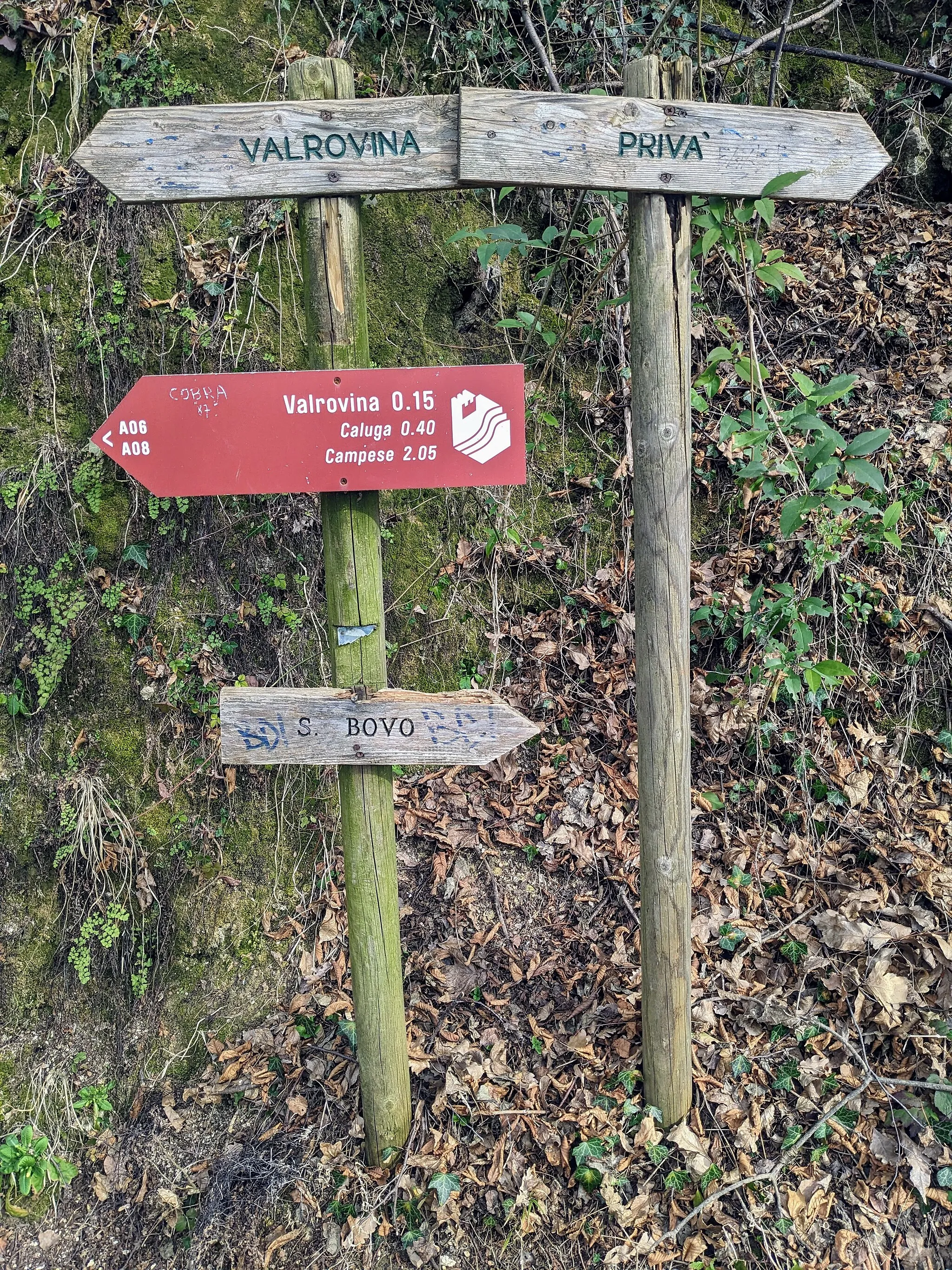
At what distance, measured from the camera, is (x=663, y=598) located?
2598mm

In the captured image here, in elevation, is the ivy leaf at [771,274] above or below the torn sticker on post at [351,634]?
above

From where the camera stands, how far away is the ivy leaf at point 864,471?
7.54 ft

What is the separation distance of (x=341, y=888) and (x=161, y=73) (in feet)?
13.6

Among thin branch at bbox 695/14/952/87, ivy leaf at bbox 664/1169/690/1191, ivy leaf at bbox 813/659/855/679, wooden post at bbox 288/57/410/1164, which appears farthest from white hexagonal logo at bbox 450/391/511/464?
thin branch at bbox 695/14/952/87

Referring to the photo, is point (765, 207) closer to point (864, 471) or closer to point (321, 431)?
point (864, 471)

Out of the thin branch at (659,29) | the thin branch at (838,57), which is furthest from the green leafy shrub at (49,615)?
the thin branch at (838,57)

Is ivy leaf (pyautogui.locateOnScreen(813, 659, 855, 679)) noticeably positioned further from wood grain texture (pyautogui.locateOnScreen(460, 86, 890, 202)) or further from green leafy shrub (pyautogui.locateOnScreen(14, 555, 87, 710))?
A: green leafy shrub (pyautogui.locateOnScreen(14, 555, 87, 710))

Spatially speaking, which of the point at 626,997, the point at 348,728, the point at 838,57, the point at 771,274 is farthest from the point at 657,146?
the point at 838,57

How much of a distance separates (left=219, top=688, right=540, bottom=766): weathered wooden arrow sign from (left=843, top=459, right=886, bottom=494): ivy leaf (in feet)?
4.13

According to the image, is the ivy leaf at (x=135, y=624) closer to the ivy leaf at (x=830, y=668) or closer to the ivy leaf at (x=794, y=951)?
the ivy leaf at (x=830, y=668)

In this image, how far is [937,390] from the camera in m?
4.42

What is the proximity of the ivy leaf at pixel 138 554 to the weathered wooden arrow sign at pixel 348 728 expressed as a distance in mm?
1642

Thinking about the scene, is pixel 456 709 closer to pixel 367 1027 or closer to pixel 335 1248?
pixel 367 1027

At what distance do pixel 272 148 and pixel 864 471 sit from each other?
75.8 inches
